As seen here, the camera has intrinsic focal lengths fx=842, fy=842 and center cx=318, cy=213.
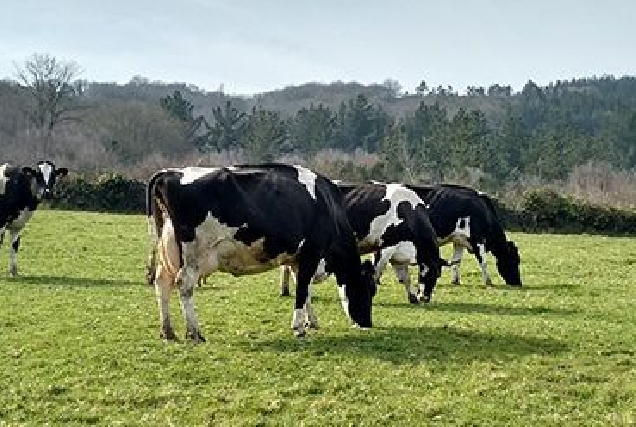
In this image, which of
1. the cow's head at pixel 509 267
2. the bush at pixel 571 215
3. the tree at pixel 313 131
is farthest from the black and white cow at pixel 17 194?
the tree at pixel 313 131

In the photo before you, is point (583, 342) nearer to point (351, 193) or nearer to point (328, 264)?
point (328, 264)

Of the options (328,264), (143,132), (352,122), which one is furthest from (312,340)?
(352,122)

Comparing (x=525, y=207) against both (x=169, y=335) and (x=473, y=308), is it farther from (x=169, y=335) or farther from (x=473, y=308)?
(x=169, y=335)

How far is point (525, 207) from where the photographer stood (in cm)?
5934

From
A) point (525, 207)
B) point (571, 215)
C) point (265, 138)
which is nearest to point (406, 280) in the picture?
point (525, 207)

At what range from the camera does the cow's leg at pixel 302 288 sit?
13.8m

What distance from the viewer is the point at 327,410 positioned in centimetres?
989

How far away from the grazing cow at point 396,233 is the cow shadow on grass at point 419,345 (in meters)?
4.04

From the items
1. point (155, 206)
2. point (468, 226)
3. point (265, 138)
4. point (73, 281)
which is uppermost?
point (265, 138)

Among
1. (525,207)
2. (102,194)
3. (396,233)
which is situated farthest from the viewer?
(525,207)

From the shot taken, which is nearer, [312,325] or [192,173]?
[192,173]

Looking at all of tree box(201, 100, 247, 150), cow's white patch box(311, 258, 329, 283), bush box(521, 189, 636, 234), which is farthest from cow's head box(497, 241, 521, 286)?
tree box(201, 100, 247, 150)

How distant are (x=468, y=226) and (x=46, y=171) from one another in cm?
1228

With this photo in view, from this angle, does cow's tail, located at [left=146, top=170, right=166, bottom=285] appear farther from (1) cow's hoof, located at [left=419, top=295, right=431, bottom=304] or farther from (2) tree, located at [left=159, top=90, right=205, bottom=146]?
(2) tree, located at [left=159, top=90, right=205, bottom=146]
